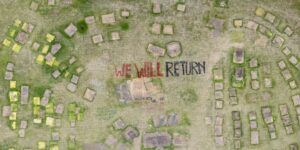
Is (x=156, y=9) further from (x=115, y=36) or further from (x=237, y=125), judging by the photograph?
(x=237, y=125)

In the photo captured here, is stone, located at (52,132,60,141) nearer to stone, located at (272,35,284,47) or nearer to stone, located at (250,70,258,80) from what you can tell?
stone, located at (250,70,258,80)

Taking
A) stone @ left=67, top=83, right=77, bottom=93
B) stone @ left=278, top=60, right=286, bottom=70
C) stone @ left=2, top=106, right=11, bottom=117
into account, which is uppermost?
stone @ left=278, top=60, right=286, bottom=70

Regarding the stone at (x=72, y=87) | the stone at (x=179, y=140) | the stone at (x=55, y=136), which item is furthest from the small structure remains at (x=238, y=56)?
the stone at (x=55, y=136)

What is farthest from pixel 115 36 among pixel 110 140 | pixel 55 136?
pixel 55 136

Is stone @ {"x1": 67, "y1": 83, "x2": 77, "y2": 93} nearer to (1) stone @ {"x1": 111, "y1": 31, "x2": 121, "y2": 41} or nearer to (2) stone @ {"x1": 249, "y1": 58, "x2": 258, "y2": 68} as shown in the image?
(1) stone @ {"x1": 111, "y1": 31, "x2": 121, "y2": 41}

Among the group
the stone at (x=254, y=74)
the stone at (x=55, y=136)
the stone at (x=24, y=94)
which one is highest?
the stone at (x=254, y=74)

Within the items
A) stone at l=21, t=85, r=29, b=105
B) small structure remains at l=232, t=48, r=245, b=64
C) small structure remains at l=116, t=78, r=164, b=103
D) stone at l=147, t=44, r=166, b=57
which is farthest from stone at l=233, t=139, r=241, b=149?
stone at l=21, t=85, r=29, b=105

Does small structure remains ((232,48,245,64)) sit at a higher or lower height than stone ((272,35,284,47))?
lower

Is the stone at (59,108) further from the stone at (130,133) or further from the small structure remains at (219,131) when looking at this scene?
the small structure remains at (219,131)

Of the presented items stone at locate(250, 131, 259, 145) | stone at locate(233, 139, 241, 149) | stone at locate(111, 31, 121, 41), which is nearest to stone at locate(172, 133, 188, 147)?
stone at locate(233, 139, 241, 149)
